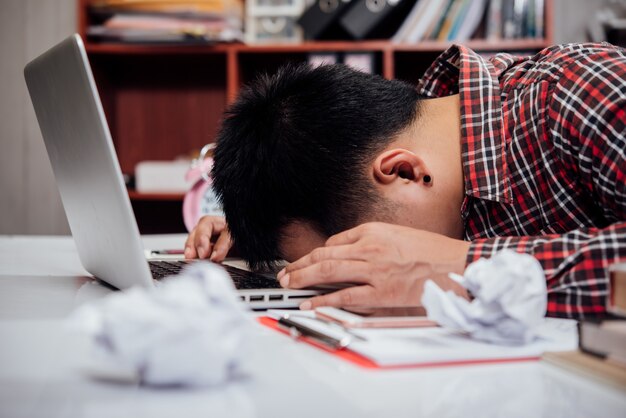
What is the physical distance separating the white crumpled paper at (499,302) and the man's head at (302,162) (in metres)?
0.39

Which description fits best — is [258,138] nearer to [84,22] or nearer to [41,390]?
[41,390]

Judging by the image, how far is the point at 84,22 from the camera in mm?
2488

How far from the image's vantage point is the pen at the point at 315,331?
1.78ft

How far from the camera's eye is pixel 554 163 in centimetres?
95

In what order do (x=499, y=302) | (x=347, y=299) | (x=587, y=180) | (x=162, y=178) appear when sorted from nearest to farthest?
(x=499, y=302) < (x=347, y=299) < (x=587, y=180) < (x=162, y=178)

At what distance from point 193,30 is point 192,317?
2.11 m

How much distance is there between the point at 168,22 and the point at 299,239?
66.0 inches

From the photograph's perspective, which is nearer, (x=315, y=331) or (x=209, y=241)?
(x=315, y=331)

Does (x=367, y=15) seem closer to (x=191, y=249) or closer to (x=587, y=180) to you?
(x=191, y=249)

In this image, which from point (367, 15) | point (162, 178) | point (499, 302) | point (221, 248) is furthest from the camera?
point (162, 178)

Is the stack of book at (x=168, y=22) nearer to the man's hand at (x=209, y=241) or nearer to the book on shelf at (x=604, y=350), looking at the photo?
the man's hand at (x=209, y=241)

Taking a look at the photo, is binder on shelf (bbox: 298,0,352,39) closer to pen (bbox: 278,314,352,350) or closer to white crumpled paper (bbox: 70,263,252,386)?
pen (bbox: 278,314,352,350)

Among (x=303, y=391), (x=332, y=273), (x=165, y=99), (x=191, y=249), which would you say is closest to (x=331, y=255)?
(x=332, y=273)

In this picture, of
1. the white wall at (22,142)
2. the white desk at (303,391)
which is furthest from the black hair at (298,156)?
the white wall at (22,142)
